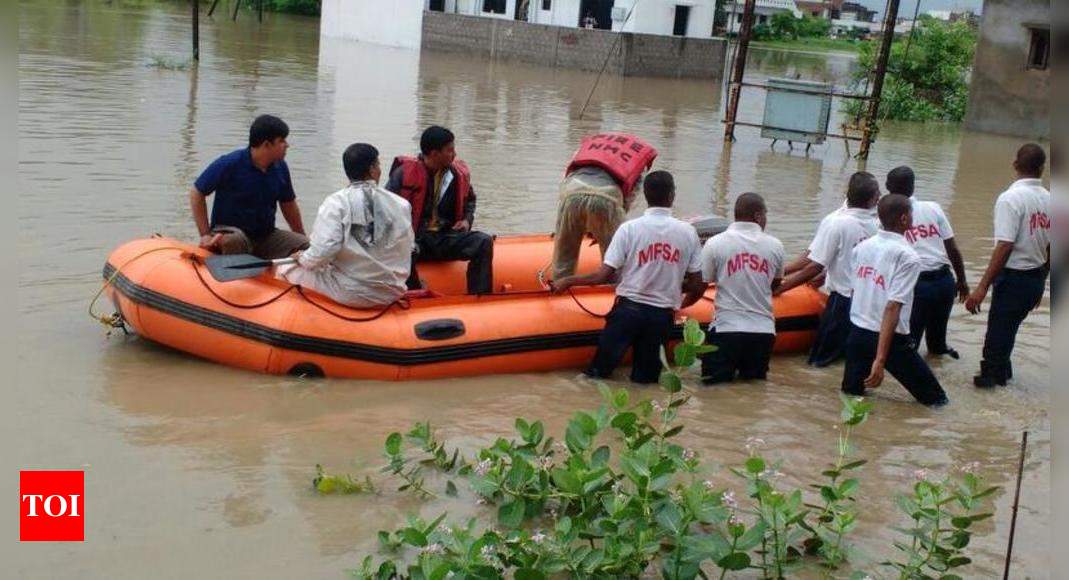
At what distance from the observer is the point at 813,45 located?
222ft

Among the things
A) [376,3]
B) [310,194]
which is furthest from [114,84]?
[376,3]

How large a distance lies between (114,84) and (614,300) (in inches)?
601

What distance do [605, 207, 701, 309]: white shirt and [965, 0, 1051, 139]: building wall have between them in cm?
2019

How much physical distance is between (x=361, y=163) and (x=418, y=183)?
2.63 feet

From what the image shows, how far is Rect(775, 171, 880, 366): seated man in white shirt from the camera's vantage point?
7262 mm

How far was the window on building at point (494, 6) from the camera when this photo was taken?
4503cm

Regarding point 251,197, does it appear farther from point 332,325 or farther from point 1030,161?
point 1030,161

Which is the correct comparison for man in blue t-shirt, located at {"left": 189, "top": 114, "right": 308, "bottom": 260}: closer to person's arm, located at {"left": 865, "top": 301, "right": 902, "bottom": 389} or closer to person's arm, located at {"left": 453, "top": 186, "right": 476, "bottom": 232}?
person's arm, located at {"left": 453, "top": 186, "right": 476, "bottom": 232}

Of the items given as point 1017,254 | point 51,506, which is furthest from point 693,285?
point 51,506

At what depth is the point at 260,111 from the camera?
19016 millimetres

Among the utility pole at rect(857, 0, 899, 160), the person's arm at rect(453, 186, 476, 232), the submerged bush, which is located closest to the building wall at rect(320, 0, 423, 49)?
the utility pole at rect(857, 0, 899, 160)

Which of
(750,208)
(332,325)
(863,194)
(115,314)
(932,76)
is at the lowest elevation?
(115,314)

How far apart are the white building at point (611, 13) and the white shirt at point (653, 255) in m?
36.3

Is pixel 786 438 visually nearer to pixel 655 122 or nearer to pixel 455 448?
pixel 455 448
